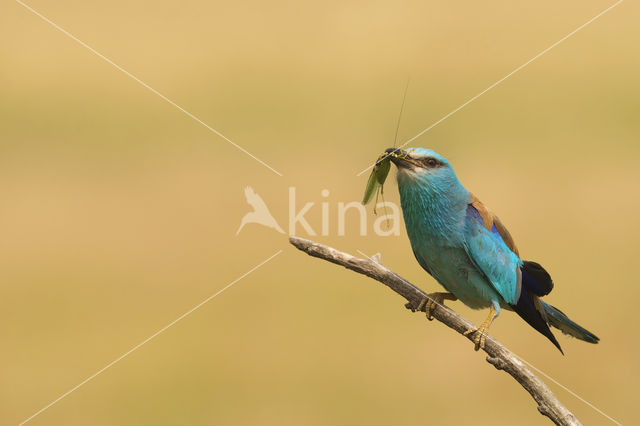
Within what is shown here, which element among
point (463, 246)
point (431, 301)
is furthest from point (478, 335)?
point (463, 246)

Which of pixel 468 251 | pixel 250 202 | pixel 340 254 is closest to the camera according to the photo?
pixel 340 254

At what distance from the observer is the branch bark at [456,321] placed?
86.3 inches

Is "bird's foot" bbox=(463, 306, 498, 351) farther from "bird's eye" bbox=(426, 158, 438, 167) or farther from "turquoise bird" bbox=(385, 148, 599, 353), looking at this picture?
"bird's eye" bbox=(426, 158, 438, 167)

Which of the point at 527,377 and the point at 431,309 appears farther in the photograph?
the point at 431,309

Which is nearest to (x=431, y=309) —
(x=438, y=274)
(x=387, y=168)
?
(x=438, y=274)

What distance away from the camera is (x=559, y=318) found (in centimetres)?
269

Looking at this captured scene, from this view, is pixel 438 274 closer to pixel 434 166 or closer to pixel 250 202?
pixel 434 166

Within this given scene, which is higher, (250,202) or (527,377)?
(250,202)

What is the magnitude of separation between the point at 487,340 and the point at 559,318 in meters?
0.44

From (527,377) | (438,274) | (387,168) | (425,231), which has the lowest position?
(527,377)

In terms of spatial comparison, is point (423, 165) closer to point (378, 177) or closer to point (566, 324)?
point (378, 177)

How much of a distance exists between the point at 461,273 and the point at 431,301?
15 centimetres

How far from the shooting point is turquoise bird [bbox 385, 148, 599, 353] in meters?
2.50

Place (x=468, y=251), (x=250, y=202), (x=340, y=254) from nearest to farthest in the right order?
1. (x=340, y=254)
2. (x=468, y=251)
3. (x=250, y=202)
